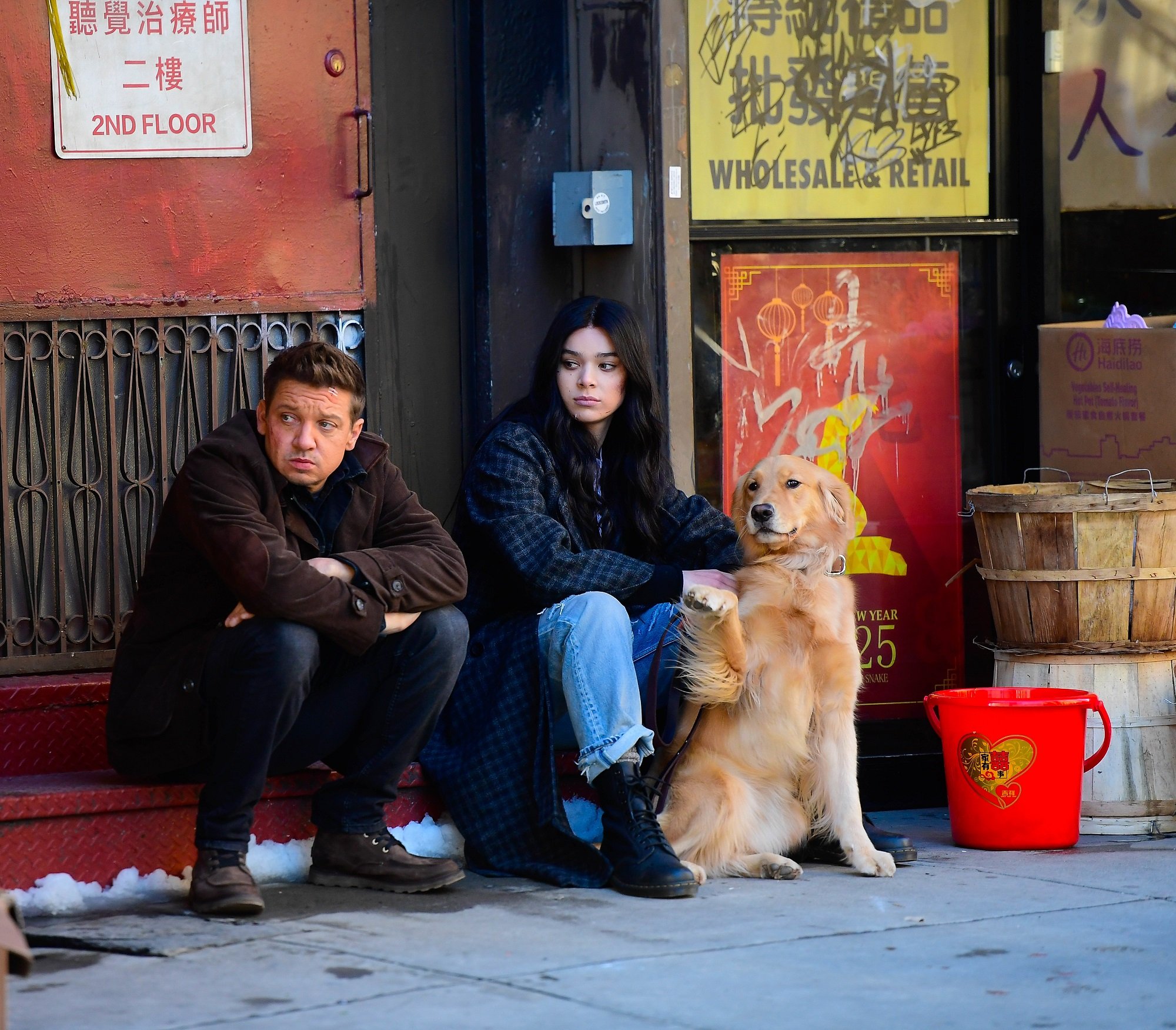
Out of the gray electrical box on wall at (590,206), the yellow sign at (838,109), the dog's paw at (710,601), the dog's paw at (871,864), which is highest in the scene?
the yellow sign at (838,109)

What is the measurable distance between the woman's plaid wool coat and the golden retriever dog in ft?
0.89

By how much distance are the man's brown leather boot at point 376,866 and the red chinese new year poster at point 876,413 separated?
6.11ft

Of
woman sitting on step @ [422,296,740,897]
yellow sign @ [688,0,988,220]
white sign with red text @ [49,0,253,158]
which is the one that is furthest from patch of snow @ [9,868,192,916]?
yellow sign @ [688,0,988,220]

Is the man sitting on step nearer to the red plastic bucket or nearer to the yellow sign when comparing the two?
the red plastic bucket

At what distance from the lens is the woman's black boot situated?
3.93m

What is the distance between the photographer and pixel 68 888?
3.85 m

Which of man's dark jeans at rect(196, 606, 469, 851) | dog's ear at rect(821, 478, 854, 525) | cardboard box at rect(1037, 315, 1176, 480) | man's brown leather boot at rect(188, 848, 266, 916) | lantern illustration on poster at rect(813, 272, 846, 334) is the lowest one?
man's brown leather boot at rect(188, 848, 266, 916)

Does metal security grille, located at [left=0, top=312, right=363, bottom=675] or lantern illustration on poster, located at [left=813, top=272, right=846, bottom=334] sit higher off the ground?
lantern illustration on poster, located at [left=813, top=272, right=846, bottom=334]

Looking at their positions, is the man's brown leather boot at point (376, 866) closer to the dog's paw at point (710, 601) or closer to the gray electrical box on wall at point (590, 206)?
the dog's paw at point (710, 601)

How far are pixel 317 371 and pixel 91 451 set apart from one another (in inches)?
45.6

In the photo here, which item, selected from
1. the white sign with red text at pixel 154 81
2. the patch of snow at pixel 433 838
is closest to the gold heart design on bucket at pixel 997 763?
the patch of snow at pixel 433 838

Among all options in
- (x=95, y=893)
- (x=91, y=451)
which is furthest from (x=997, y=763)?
(x=91, y=451)

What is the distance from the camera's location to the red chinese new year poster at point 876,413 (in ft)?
17.6

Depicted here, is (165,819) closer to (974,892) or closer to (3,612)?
(3,612)
